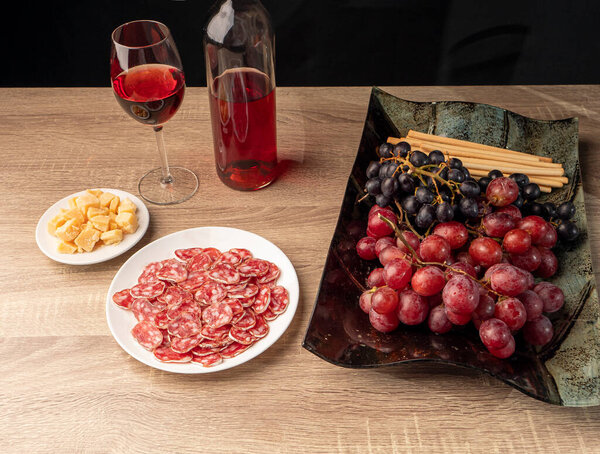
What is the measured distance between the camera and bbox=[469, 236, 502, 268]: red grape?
0.83m

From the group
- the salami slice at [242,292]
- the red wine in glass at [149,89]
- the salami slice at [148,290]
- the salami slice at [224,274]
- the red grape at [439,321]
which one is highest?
the red wine in glass at [149,89]

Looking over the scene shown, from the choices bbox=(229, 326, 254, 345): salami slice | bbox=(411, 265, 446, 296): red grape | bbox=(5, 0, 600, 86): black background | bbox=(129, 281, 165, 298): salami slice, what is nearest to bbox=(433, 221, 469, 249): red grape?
bbox=(411, 265, 446, 296): red grape

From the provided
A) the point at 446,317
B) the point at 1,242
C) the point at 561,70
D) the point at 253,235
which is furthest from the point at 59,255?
the point at 561,70

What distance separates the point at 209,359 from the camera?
2.63 feet

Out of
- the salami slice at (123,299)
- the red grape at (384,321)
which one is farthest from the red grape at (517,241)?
the salami slice at (123,299)

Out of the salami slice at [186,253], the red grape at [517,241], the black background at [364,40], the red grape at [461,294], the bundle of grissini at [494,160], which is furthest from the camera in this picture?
the black background at [364,40]

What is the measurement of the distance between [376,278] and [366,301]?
4 cm

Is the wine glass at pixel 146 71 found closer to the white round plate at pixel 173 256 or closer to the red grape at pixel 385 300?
the white round plate at pixel 173 256

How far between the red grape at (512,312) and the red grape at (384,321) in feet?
0.45

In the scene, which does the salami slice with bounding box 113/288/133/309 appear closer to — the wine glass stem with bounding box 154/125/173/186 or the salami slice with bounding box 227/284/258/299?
the salami slice with bounding box 227/284/258/299

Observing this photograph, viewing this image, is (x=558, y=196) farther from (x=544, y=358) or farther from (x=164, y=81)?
(x=164, y=81)

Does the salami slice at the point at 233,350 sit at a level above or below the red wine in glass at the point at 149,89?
below

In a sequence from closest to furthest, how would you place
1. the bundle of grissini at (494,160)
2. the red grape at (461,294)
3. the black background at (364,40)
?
the red grape at (461,294) → the bundle of grissini at (494,160) → the black background at (364,40)

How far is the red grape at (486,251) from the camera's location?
829 millimetres
